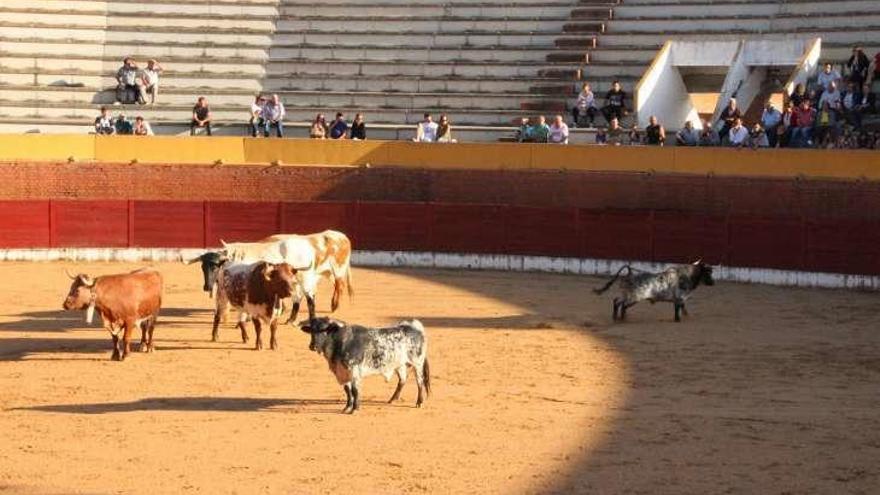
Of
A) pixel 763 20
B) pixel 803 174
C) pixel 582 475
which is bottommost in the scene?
pixel 582 475

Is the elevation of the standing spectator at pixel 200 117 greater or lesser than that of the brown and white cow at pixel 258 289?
greater

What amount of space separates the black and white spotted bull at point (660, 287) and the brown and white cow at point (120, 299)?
256 inches

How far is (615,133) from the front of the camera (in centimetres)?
3133

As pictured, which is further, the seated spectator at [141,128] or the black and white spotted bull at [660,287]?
the seated spectator at [141,128]

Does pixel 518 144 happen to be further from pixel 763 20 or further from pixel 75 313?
pixel 75 313

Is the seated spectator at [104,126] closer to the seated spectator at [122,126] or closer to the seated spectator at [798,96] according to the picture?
the seated spectator at [122,126]

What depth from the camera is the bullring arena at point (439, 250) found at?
14727mm

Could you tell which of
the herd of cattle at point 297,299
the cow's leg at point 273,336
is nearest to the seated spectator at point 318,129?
the herd of cattle at point 297,299

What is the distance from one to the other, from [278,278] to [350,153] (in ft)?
40.7

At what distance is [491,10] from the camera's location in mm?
37594

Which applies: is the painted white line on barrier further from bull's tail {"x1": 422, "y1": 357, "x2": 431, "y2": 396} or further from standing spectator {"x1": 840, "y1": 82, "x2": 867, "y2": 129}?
bull's tail {"x1": 422, "y1": 357, "x2": 431, "y2": 396}

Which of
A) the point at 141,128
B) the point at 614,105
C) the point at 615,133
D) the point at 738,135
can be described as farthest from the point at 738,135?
the point at 141,128

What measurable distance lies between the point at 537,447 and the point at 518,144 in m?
16.6

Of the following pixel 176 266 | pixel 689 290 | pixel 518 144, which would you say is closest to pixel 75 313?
pixel 176 266
